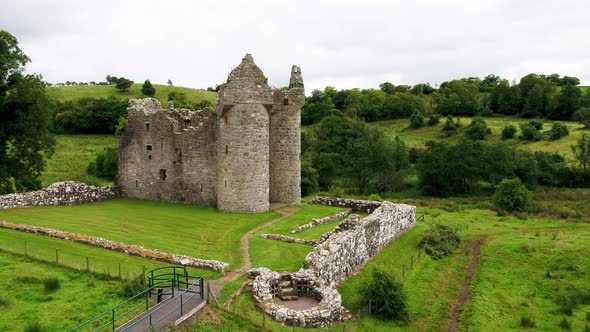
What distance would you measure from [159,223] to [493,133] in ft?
199

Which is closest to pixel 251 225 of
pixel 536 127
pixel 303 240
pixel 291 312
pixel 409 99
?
pixel 303 240

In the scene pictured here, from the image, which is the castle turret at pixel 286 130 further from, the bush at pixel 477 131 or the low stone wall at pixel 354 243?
the bush at pixel 477 131

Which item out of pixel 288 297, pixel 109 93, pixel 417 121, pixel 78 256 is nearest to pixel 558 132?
pixel 417 121

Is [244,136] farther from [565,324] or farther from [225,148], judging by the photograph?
[565,324]

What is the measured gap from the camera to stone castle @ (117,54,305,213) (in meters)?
30.9

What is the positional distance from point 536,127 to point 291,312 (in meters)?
67.9

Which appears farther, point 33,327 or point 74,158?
point 74,158

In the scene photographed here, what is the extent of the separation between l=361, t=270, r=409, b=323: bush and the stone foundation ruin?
1676mm

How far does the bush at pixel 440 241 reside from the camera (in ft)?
95.4

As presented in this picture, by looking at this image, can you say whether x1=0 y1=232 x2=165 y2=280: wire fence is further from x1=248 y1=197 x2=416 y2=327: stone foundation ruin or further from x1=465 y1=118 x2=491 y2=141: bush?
x1=465 y1=118 x2=491 y2=141: bush

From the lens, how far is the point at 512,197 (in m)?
43.3

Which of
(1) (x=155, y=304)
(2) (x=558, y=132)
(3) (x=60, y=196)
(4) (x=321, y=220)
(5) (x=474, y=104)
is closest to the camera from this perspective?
(1) (x=155, y=304)

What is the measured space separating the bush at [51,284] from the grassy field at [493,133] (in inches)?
2464

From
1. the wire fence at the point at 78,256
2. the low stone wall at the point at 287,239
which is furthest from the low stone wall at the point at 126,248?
the low stone wall at the point at 287,239
